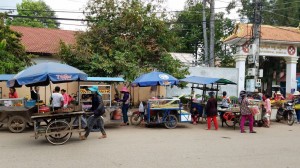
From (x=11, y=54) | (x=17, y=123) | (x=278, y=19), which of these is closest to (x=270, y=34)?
(x=278, y=19)

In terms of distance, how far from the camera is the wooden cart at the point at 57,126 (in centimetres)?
913

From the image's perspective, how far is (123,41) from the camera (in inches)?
693

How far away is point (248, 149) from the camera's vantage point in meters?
8.72

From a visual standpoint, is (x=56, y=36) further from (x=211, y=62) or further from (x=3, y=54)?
(x=211, y=62)

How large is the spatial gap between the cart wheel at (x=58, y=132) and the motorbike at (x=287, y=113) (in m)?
10.6

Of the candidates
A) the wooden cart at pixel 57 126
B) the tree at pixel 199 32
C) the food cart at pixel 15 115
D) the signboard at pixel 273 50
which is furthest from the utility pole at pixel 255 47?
the tree at pixel 199 32

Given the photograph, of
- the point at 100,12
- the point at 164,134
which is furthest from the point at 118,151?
the point at 100,12

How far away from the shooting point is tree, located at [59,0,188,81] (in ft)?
57.1

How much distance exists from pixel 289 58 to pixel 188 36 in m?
13.3

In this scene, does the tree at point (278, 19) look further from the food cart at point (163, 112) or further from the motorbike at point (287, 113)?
the food cart at point (163, 112)

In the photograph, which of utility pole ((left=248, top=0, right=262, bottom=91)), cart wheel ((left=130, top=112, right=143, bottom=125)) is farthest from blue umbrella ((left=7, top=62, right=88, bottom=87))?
utility pole ((left=248, top=0, right=262, bottom=91))

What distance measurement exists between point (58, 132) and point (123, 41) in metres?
9.31

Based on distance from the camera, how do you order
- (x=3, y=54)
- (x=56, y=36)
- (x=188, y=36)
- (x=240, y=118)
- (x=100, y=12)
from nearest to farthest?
(x=240, y=118), (x=3, y=54), (x=100, y=12), (x=56, y=36), (x=188, y=36)

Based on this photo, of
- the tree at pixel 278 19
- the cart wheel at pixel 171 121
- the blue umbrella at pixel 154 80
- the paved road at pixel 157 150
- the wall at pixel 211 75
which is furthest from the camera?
the tree at pixel 278 19
